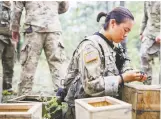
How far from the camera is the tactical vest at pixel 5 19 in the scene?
4.07 meters

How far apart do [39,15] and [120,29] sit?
1.60 meters

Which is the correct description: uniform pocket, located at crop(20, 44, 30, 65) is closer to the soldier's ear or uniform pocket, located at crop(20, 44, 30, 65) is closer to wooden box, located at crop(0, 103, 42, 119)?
the soldier's ear

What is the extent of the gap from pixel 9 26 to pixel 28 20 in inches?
16.3

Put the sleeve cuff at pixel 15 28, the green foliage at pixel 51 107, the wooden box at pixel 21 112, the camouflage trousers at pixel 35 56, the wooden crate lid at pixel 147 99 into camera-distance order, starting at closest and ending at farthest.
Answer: the wooden box at pixel 21 112 → the wooden crate lid at pixel 147 99 → the green foliage at pixel 51 107 → the camouflage trousers at pixel 35 56 → the sleeve cuff at pixel 15 28

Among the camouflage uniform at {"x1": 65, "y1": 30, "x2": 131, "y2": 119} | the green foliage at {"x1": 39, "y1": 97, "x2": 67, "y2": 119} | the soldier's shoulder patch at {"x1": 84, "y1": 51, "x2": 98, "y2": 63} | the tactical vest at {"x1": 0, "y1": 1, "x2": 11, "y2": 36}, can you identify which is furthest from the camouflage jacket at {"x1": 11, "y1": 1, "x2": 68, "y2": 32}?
the soldier's shoulder patch at {"x1": 84, "y1": 51, "x2": 98, "y2": 63}

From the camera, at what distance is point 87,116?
5.42 ft

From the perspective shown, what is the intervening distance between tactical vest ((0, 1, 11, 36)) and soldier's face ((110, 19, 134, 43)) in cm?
196

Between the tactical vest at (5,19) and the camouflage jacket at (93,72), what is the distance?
170 centimetres

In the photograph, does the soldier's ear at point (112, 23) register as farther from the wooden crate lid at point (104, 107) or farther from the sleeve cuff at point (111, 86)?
the wooden crate lid at point (104, 107)

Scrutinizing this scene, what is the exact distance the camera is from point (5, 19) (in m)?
4.13

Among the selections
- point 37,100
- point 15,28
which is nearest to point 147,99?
point 37,100

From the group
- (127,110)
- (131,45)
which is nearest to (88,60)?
(127,110)

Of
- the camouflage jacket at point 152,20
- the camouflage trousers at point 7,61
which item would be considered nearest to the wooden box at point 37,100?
the camouflage trousers at point 7,61

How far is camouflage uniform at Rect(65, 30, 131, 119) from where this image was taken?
2.33m
